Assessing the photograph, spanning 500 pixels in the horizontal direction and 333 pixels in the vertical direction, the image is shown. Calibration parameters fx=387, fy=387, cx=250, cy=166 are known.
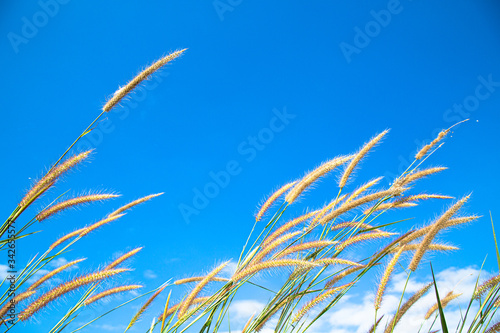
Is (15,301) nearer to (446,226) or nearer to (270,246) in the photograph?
(270,246)

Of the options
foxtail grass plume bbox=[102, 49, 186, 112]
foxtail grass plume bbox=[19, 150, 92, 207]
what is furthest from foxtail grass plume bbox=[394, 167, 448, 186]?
foxtail grass plume bbox=[19, 150, 92, 207]

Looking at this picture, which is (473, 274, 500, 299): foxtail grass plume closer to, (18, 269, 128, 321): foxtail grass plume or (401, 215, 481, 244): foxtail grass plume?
(401, 215, 481, 244): foxtail grass plume

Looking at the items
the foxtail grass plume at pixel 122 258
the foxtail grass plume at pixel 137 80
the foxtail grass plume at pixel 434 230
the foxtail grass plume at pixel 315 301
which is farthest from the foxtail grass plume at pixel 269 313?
the foxtail grass plume at pixel 137 80

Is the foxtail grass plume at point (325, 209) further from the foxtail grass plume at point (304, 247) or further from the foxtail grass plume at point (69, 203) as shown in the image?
the foxtail grass plume at point (69, 203)

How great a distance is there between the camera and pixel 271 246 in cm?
230

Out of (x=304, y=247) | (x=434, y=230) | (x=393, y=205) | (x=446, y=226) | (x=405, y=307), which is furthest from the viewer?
(x=393, y=205)

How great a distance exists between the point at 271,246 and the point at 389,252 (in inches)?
29.3

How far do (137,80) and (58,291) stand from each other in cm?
135

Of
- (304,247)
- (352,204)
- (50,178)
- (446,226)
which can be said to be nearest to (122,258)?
(50,178)

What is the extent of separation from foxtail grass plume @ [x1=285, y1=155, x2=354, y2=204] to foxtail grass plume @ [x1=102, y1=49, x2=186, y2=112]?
1.17 meters

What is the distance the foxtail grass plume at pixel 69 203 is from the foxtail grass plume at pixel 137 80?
23.7 inches

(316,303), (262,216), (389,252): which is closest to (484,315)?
(389,252)

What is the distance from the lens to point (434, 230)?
201cm

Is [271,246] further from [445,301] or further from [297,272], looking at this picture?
[445,301]
